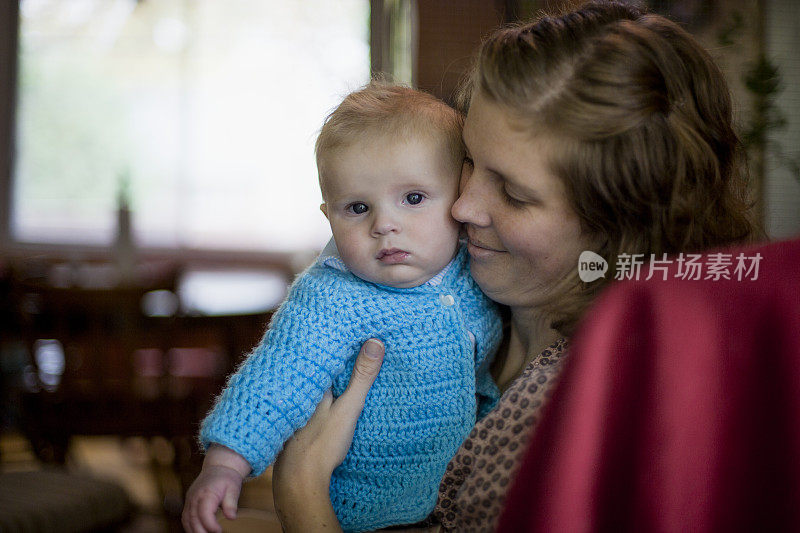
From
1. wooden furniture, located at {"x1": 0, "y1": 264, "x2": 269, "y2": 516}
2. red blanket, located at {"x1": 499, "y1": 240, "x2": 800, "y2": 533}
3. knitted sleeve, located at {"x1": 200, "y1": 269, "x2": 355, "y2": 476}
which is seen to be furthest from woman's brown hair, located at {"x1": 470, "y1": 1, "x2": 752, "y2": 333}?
wooden furniture, located at {"x1": 0, "y1": 264, "x2": 269, "y2": 516}

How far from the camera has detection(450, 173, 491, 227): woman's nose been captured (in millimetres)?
1022

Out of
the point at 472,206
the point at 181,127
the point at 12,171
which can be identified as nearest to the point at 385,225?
the point at 472,206

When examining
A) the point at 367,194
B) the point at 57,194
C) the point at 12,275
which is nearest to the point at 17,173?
the point at 57,194

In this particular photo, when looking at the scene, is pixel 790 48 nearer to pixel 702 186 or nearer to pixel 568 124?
pixel 702 186

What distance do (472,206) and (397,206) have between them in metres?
0.13

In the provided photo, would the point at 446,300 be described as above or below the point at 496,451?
above

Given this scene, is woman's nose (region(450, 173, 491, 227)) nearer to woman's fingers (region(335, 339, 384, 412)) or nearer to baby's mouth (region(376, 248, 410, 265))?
baby's mouth (region(376, 248, 410, 265))

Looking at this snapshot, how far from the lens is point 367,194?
43.4 inches

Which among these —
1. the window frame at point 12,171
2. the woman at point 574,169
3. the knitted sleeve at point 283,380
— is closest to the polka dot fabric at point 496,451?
the woman at point 574,169

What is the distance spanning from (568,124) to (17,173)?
230 inches

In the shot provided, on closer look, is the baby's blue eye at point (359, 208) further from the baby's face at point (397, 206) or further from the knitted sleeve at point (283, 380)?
the knitted sleeve at point (283, 380)

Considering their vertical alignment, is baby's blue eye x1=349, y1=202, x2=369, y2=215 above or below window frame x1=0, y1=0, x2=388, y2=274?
below

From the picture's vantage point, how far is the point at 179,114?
236 inches

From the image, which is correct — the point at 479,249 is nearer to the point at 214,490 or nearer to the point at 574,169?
the point at 574,169
